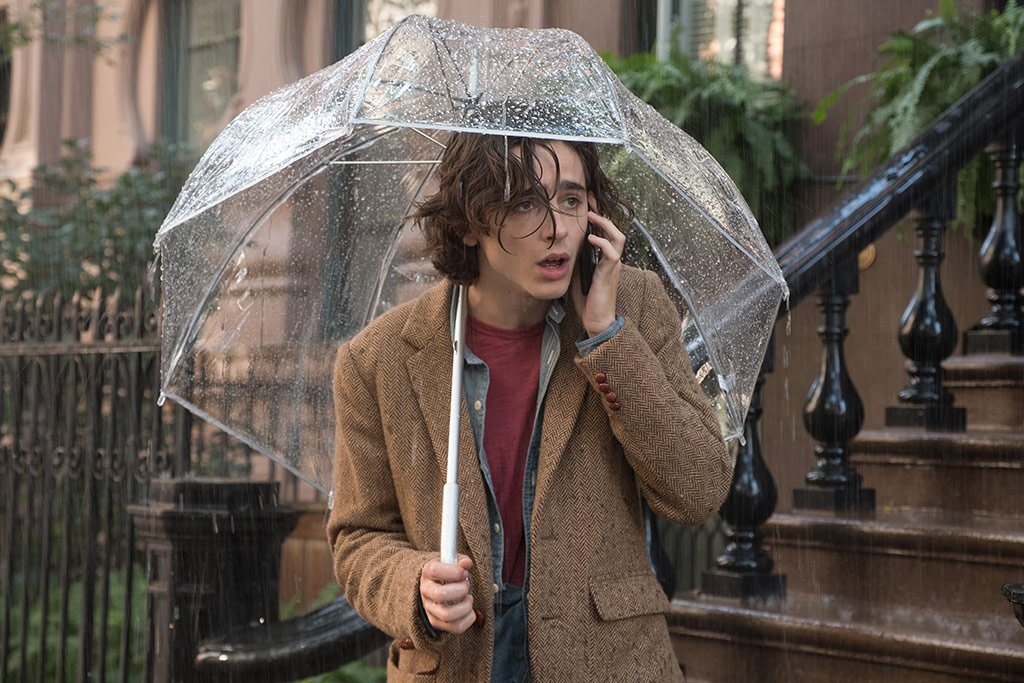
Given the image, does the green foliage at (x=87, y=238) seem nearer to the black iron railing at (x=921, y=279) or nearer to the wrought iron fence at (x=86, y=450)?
the wrought iron fence at (x=86, y=450)

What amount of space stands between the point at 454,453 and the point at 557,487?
0.78ft

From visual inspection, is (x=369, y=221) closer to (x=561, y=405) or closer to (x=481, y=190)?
(x=481, y=190)

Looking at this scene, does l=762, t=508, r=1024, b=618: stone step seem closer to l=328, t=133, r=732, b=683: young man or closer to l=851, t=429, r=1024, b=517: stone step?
l=851, t=429, r=1024, b=517: stone step

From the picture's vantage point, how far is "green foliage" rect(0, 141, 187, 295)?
27.6ft

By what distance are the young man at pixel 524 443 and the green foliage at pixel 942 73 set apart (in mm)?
4097

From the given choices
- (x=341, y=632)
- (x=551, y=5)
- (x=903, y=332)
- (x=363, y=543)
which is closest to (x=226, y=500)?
(x=341, y=632)

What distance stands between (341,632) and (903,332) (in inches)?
112

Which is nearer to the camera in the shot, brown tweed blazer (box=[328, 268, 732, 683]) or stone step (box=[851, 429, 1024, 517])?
brown tweed blazer (box=[328, 268, 732, 683])

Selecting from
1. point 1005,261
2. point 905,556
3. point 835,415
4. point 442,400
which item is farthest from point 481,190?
point 1005,261

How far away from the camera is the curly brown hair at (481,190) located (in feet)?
7.49

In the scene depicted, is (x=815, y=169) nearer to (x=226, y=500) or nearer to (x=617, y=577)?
(x=226, y=500)

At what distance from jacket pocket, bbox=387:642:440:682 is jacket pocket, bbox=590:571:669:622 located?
361 millimetres

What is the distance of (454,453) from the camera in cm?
228

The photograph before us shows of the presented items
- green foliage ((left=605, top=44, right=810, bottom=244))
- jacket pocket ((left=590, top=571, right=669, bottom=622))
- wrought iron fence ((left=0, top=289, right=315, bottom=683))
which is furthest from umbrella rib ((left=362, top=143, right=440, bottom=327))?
green foliage ((left=605, top=44, right=810, bottom=244))
